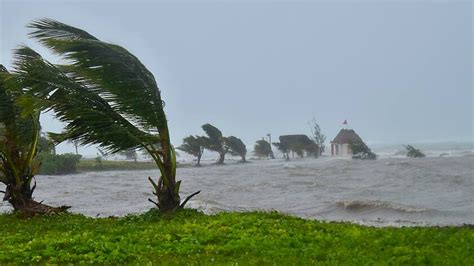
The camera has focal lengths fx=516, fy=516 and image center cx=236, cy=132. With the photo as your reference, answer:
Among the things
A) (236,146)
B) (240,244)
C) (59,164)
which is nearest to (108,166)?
(59,164)

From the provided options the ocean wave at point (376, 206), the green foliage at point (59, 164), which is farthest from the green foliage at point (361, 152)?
the ocean wave at point (376, 206)

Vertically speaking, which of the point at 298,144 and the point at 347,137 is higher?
the point at 347,137

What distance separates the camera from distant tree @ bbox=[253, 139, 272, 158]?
190 ft

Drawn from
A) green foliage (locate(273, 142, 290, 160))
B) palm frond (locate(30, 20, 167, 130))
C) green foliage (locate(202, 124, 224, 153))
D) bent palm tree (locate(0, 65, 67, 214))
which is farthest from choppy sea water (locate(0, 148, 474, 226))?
green foliage (locate(273, 142, 290, 160))

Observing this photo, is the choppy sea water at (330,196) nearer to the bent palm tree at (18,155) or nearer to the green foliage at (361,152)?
the bent palm tree at (18,155)

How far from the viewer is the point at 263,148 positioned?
57812 millimetres

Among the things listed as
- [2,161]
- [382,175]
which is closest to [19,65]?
[2,161]

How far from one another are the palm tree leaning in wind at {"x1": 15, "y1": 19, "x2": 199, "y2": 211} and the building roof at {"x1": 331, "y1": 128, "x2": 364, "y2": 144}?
41.4 meters

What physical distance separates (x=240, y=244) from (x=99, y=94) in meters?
5.76

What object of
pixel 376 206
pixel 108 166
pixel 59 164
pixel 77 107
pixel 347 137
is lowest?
pixel 376 206

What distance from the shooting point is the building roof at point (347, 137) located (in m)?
51.7

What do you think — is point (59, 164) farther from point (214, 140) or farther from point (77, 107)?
point (77, 107)

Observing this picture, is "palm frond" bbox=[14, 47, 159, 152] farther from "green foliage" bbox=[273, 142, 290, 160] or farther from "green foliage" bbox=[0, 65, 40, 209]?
"green foliage" bbox=[273, 142, 290, 160]

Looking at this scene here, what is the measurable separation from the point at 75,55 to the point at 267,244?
638cm
